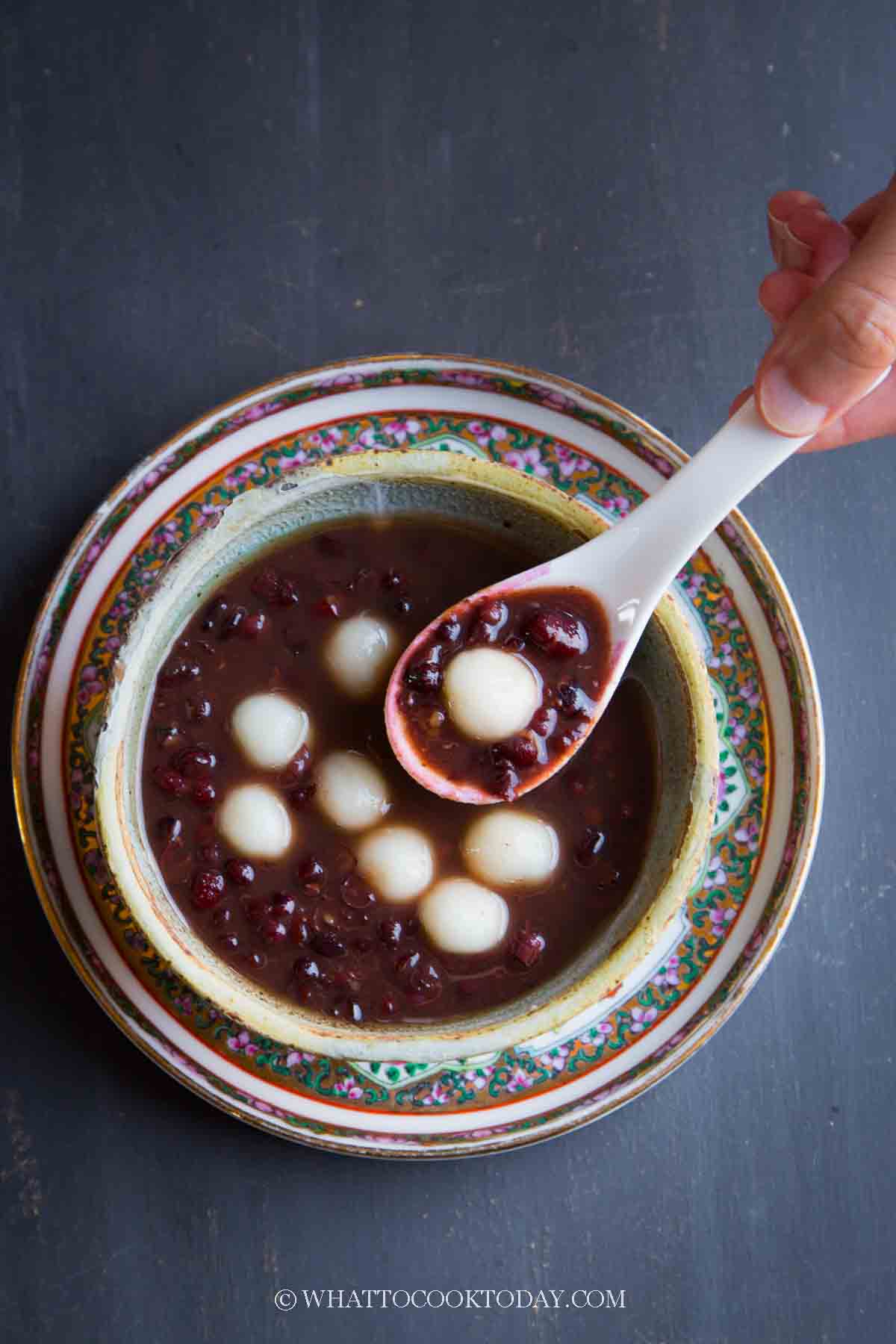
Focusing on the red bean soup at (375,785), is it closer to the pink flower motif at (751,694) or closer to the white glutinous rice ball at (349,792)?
the white glutinous rice ball at (349,792)

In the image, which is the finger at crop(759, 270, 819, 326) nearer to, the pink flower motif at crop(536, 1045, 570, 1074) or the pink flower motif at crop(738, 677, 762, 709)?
the pink flower motif at crop(738, 677, 762, 709)

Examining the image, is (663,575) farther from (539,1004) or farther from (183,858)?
(183,858)

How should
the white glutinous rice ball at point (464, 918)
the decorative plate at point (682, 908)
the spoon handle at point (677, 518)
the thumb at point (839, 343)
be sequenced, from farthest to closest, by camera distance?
1. the decorative plate at point (682, 908)
2. the white glutinous rice ball at point (464, 918)
3. the spoon handle at point (677, 518)
4. the thumb at point (839, 343)

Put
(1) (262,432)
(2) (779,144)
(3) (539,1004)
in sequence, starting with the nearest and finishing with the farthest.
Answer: (3) (539,1004)
(1) (262,432)
(2) (779,144)

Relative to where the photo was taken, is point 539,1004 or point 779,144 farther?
point 779,144

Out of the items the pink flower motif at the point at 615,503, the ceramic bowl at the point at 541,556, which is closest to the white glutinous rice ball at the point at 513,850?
the ceramic bowl at the point at 541,556

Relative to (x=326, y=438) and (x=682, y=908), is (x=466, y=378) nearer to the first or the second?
(x=326, y=438)

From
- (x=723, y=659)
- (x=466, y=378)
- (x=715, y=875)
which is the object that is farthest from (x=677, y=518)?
(x=715, y=875)

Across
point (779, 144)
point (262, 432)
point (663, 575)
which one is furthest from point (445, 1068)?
point (779, 144)

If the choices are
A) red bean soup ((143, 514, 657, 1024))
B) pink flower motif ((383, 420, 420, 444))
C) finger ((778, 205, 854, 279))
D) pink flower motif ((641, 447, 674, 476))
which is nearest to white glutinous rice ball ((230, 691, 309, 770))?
red bean soup ((143, 514, 657, 1024))
